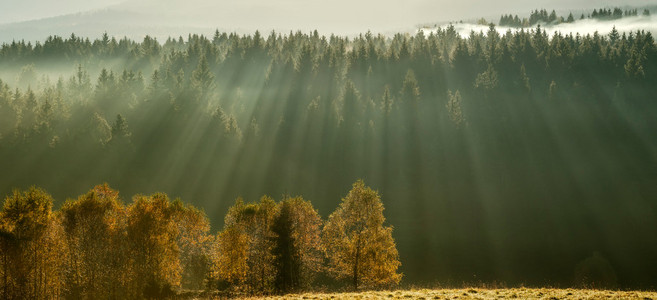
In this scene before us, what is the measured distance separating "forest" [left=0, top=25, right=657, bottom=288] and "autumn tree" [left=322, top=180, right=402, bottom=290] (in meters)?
23.3

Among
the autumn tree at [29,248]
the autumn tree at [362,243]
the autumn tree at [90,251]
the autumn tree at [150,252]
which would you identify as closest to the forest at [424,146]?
the autumn tree at [362,243]

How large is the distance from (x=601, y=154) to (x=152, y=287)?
354ft

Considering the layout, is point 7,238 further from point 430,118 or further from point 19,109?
point 430,118

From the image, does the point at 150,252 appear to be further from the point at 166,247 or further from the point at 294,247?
the point at 294,247

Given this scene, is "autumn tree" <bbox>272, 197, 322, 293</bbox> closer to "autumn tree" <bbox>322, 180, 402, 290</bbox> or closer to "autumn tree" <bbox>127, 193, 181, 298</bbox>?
"autumn tree" <bbox>322, 180, 402, 290</bbox>

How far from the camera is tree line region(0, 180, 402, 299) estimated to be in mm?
36259

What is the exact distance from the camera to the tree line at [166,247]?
119ft

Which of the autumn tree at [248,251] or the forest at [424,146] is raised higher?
the forest at [424,146]

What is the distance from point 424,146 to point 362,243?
204 feet

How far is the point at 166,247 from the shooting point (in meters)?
44.1

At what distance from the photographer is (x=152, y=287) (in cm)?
4234

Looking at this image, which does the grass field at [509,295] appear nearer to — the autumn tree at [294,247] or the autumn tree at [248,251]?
the autumn tree at [294,247]

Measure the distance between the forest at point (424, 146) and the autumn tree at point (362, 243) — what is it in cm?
2330

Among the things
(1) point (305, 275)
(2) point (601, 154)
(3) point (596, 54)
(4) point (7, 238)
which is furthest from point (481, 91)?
(4) point (7, 238)
